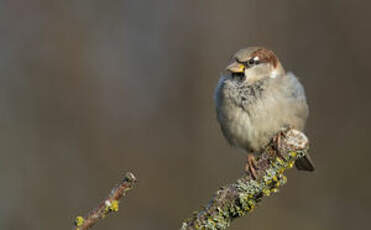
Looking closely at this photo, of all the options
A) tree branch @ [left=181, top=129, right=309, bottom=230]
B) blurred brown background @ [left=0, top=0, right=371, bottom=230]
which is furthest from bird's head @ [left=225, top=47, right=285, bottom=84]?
blurred brown background @ [left=0, top=0, right=371, bottom=230]

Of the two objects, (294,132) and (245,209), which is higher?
(294,132)

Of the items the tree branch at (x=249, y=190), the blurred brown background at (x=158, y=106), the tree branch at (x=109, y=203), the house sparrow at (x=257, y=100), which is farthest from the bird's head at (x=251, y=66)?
the blurred brown background at (x=158, y=106)

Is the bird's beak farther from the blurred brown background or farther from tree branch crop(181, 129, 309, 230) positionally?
the blurred brown background

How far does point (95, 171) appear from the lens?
4.52 metres

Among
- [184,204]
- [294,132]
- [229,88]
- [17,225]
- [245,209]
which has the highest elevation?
[17,225]

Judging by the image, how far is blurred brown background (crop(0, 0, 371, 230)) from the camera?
4.34m

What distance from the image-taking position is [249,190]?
1.68 meters

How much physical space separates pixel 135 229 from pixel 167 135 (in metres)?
0.79

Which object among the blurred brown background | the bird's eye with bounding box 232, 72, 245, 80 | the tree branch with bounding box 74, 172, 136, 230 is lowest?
the tree branch with bounding box 74, 172, 136, 230

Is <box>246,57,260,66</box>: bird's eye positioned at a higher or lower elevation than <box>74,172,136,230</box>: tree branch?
higher

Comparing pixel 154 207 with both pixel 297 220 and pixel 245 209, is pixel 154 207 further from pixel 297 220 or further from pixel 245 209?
pixel 245 209

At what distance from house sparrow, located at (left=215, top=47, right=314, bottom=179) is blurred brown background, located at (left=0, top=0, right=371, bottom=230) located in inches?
64.0

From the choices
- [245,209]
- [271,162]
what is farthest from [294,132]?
[245,209]

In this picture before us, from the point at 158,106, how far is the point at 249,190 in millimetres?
3121
